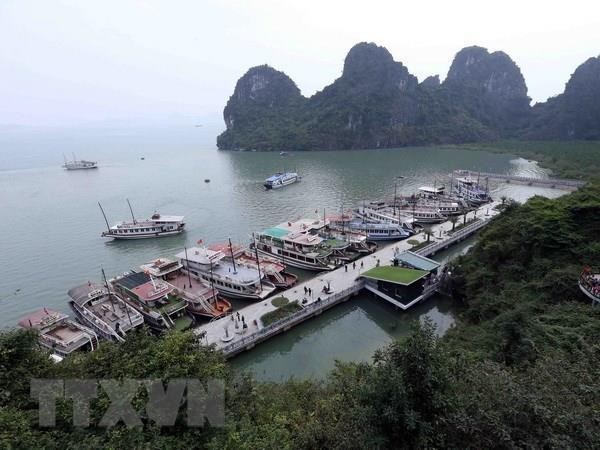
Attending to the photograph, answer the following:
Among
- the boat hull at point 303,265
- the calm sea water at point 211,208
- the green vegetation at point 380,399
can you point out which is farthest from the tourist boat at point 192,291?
the green vegetation at point 380,399

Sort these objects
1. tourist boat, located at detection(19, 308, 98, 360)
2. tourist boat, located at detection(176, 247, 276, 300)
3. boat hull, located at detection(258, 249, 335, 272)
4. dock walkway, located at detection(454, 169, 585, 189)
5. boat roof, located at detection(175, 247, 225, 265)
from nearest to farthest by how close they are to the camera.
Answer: tourist boat, located at detection(19, 308, 98, 360), tourist boat, located at detection(176, 247, 276, 300), boat roof, located at detection(175, 247, 225, 265), boat hull, located at detection(258, 249, 335, 272), dock walkway, located at detection(454, 169, 585, 189)

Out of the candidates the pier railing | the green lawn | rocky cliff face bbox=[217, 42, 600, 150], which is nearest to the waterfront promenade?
the pier railing

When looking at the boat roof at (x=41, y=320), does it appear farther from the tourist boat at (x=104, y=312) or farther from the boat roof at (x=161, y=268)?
the boat roof at (x=161, y=268)

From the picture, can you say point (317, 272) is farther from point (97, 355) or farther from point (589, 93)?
point (589, 93)

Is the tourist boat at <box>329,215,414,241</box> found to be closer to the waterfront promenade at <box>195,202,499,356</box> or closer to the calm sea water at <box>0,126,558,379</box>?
the waterfront promenade at <box>195,202,499,356</box>

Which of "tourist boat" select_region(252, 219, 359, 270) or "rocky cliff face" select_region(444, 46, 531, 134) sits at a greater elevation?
"rocky cliff face" select_region(444, 46, 531, 134)

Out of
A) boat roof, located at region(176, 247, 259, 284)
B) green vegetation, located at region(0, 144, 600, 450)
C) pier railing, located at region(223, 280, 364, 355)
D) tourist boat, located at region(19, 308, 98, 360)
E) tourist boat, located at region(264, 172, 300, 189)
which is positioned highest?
green vegetation, located at region(0, 144, 600, 450)

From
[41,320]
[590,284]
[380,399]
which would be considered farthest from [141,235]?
[590,284]

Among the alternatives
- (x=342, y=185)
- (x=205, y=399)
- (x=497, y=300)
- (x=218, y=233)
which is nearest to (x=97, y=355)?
(x=205, y=399)
